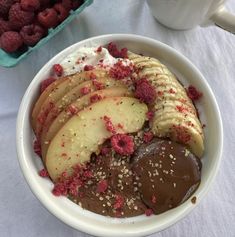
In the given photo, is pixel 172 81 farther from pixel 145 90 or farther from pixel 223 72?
pixel 223 72

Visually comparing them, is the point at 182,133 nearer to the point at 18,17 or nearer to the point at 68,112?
the point at 68,112

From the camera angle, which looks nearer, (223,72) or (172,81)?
(172,81)

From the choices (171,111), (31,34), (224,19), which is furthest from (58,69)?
(224,19)

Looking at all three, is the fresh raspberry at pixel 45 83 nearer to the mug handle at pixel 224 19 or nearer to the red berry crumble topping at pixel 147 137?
the red berry crumble topping at pixel 147 137

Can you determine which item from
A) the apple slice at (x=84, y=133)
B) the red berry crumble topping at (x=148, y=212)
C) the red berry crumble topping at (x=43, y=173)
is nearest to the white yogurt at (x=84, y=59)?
the apple slice at (x=84, y=133)

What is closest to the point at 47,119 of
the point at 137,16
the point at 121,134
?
the point at 121,134

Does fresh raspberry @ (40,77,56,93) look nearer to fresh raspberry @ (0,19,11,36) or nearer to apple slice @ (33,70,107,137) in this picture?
apple slice @ (33,70,107,137)
